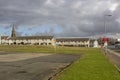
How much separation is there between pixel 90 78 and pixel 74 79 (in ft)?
3.61

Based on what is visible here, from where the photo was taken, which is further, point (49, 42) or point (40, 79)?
point (49, 42)

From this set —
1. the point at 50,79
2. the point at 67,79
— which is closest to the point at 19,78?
the point at 50,79

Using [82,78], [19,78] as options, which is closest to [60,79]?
[82,78]

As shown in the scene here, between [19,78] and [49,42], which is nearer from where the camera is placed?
[19,78]

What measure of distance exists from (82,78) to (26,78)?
10.9 ft

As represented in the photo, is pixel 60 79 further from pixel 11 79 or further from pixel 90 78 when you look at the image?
pixel 11 79

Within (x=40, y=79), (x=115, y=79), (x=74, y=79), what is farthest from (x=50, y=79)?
(x=115, y=79)

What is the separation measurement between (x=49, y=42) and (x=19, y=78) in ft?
605

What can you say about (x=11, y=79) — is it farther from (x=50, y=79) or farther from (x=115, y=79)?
(x=115, y=79)

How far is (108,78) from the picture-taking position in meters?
15.2

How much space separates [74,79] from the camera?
14.6 metres

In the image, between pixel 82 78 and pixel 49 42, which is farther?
pixel 49 42

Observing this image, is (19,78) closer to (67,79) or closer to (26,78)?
(26,78)

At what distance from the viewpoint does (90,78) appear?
15.1 metres
